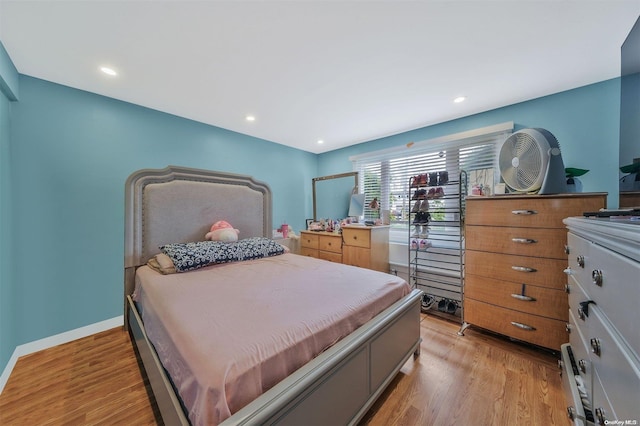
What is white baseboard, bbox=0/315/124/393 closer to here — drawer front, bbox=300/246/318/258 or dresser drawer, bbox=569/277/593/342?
drawer front, bbox=300/246/318/258

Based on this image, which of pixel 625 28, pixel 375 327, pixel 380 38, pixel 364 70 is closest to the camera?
pixel 375 327

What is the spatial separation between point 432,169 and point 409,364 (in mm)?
2359

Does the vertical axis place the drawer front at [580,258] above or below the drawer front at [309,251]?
above

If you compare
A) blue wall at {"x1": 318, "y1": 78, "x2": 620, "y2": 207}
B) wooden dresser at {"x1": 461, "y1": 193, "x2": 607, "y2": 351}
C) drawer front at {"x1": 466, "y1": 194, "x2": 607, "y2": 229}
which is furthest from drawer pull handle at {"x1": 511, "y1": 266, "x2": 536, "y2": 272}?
blue wall at {"x1": 318, "y1": 78, "x2": 620, "y2": 207}

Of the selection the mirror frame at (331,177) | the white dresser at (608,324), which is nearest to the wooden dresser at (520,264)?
the white dresser at (608,324)

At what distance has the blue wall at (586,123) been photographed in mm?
1907

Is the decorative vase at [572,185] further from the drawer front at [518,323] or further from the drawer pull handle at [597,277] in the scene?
the drawer pull handle at [597,277]

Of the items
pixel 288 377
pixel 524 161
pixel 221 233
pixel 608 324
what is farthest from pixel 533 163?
pixel 221 233

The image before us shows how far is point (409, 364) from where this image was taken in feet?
5.66

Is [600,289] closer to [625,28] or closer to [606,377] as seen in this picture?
[606,377]

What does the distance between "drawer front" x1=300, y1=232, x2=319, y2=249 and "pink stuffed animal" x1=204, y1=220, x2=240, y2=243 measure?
1.37 m

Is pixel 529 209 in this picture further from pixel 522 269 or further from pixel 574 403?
pixel 574 403

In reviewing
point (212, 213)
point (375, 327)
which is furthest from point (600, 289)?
point (212, 213)

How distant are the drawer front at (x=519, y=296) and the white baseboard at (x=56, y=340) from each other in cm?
357
